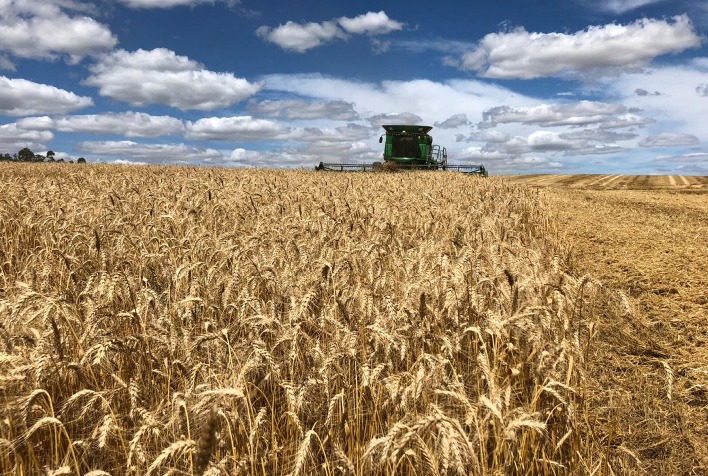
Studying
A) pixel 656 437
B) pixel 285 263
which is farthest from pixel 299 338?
pixel 656 437

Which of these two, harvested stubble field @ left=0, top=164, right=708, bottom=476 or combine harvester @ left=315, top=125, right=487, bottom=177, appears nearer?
harvested stubble field @ left=0, top=164, right=708, bottom=476

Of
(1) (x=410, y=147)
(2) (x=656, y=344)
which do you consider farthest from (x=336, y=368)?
(1) (x=410, y=147)

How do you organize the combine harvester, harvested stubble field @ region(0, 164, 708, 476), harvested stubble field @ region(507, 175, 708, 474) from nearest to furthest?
harvested stubble field @ region(0, 164, 708, 476) → harvested stubble field @ region(507, 175, 708, 474) → the combine harvester

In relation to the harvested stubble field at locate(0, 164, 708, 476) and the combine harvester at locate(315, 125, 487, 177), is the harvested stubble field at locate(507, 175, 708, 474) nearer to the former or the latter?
the harvested stubble field at locate(0, 164, 708, 476)

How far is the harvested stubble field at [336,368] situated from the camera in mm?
2049

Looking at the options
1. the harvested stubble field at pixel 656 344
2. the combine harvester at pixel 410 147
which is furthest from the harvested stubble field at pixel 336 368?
the combine harvester at pixel 410 147

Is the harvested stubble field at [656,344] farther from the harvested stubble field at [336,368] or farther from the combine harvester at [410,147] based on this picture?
the combine harvester at [410,147]

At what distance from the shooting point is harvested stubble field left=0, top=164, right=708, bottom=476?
2.05m

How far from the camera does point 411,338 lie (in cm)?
279

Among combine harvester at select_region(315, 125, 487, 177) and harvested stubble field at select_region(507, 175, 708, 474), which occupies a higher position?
combine harvester at select_region(315, 125, 487, 177)

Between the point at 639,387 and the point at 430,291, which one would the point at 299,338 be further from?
the point at 639,387

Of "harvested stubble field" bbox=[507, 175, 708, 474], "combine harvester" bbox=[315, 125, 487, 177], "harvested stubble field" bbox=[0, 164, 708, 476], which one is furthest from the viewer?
"combine harvester" bbox=[315, 125, 487, 177]

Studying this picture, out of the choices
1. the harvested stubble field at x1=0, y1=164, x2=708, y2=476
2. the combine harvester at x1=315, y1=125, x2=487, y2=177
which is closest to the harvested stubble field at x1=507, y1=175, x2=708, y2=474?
the harvested stubble field at x1=0, y1=164, x2=708, y2=476

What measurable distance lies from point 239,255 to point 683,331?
3936mm
